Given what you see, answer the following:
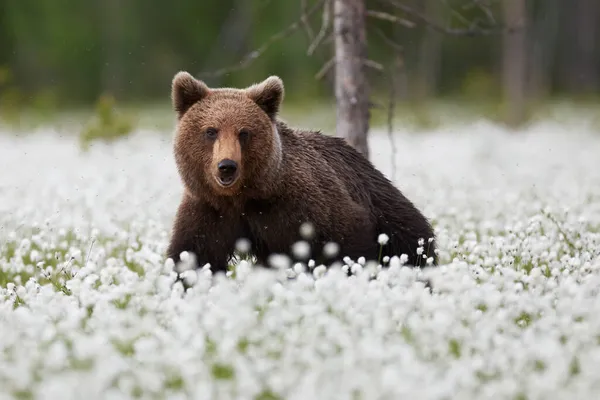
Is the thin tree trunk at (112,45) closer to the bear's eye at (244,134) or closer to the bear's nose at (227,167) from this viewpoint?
the bear's eye at (244,134)

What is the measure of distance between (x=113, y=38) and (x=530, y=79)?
18086 millimetres

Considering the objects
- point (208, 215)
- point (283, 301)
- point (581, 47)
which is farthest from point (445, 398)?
point (581, 47)

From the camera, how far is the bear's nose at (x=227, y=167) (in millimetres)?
5535

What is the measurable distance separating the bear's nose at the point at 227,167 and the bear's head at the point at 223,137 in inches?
2.8

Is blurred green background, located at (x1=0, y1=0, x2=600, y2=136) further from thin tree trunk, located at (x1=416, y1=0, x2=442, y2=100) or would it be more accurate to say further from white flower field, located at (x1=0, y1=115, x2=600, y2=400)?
white flower field, located at (x1=0, y1=115, x2=600, y2=400)

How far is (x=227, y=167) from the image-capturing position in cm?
555

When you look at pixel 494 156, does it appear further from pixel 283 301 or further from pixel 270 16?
pixel 270 16

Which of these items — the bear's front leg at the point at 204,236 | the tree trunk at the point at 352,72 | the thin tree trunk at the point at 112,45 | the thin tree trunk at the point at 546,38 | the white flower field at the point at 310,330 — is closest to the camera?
the white flower field at the point at 310,330

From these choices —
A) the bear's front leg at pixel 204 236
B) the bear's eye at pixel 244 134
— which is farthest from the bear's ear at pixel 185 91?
the bear's front leg at pixel 204 236

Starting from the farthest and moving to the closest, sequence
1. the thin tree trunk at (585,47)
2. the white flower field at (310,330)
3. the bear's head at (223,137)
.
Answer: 1. the thin tree trunk at (585,47)
2. the bear's head at (223,137)
3. the white flower field at (310,330)

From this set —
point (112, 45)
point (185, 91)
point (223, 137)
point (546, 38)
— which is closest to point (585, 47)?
point (546, 38)

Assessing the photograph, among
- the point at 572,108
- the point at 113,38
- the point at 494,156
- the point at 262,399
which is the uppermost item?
the point at 113,38

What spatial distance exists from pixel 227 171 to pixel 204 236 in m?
0.65

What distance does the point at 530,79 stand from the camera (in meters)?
39.4
